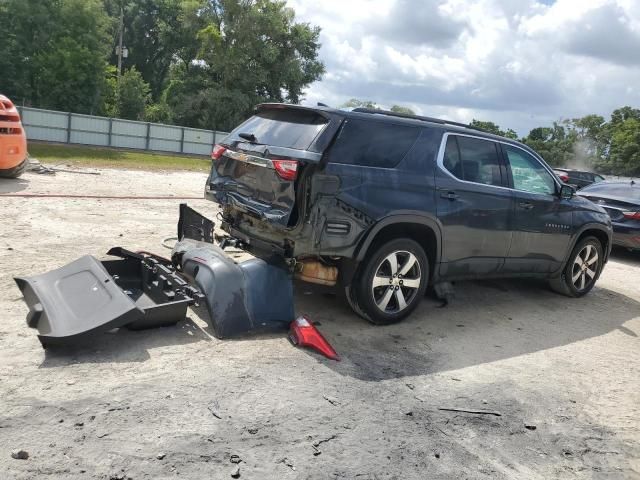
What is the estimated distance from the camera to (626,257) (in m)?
11.2

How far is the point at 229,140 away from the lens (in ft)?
18.5

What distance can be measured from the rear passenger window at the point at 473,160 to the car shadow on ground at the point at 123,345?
9.12ft

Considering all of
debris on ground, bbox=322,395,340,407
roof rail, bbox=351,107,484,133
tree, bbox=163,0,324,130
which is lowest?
debris on ground, bbox=322,395,340,407

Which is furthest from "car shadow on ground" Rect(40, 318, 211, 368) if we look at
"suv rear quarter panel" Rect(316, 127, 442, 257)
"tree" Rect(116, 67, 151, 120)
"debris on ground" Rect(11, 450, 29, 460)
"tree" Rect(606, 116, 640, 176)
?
"tree" Rect(606, 116, 640, 176)

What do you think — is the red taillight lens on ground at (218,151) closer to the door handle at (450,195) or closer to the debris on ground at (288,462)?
the door handle at (450,195)

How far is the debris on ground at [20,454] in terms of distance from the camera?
9.57 ft

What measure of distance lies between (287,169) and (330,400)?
1.84 metres

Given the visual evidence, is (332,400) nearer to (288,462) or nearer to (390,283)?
(288,462)

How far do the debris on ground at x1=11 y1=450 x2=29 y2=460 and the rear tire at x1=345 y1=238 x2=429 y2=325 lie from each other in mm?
2882

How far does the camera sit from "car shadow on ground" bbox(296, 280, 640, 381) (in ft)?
15.6

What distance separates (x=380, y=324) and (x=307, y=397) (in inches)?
64.0

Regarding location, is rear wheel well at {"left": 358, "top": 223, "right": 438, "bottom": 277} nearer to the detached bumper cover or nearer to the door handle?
the door handle

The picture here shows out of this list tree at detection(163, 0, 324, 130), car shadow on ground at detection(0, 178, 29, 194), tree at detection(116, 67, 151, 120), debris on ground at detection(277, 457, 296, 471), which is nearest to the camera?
debris on ground at detection(277, 457, 296, 471)

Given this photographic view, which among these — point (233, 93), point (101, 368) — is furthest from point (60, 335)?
point (233, 93)
